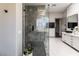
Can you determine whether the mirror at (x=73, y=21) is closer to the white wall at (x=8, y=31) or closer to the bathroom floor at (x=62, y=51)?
the bathroom floor at (x=62, y=51)

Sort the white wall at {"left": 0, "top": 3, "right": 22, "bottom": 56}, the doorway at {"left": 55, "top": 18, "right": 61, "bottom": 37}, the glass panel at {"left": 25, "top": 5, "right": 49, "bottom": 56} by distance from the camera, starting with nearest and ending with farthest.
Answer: the white wall at {"left": 0, "top": 3, "right": 22, "bottom": 56} < the glass panel at {"left": 25, "top": 5, "right": 49, "bottom": 56} < the doorway at {"left": 55, "top": 18, "right": 61, "bottom": 37}

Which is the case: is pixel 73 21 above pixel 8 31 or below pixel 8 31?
above

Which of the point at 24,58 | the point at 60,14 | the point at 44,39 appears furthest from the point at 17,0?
the point at 60,14

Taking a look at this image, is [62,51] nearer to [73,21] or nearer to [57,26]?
[73,21]

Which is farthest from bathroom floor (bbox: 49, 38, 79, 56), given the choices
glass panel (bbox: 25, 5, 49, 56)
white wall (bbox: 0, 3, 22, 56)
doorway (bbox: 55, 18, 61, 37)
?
doorway (bbox: 55, 18, 61, 37)

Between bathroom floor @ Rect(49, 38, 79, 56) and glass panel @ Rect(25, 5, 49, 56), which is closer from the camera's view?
bathroom floor @ Rect(49, 38, 79, 56)

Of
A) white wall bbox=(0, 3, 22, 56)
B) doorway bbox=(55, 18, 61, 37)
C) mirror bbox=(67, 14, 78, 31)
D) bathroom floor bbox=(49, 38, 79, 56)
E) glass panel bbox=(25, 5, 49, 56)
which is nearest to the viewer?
white wall bbox=(0, 3, 22, 56)

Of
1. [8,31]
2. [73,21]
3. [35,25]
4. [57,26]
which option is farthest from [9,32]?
[57,26]

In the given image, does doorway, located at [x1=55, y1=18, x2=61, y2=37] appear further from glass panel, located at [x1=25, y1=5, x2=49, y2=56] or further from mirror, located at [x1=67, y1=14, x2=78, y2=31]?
glass panel, located at [x1=25, y1=5, x2=49, y2=56]

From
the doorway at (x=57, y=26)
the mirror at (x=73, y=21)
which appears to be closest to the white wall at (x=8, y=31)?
the mirror at (x=73, y=21)

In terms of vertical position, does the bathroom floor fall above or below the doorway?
below

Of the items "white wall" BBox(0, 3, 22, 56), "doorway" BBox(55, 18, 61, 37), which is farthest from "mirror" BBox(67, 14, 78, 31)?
"white wall" BBox(0, 3, 22, 56)

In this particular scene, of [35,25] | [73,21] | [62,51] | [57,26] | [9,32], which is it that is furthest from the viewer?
[57,26]

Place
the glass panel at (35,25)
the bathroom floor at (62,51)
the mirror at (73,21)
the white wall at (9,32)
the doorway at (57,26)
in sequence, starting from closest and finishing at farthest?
the white wall at (9,32), the bathroom floor at (62,51), the glass panel at (35,25), the mirror at (73,21), the doorway at (57,26)
